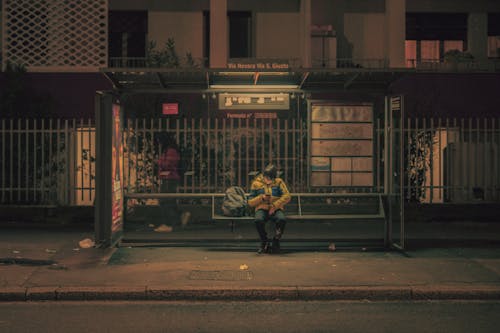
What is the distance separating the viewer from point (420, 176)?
1561 centimetres

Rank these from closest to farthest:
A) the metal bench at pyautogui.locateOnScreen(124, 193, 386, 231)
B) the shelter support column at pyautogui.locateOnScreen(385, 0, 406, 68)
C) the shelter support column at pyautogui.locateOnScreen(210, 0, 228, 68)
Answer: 1. the metal bench at pyautogui.locateOnScreen(124, 193, 386, 231)
2. the shelter support column at pyautogui.locateOnScreen(210, 0, 228, 68)
3. the shelter support column at pyautogui.locateOnScreen(385, 0, 406, 68)

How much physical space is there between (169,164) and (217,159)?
961mm

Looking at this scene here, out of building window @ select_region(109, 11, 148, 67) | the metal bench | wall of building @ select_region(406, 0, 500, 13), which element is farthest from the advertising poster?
wall of building @ select_region(406, 0, 500, 13)

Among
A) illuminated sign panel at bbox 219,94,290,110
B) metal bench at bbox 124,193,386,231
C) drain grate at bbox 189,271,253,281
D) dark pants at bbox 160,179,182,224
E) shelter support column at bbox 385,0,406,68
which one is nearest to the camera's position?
drain grate at bbox 189,271,253,281

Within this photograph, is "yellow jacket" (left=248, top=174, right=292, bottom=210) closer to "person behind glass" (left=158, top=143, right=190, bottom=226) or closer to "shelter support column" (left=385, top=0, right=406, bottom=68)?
"person behind glass" (left=158, top=143, right=190, bottom=226)

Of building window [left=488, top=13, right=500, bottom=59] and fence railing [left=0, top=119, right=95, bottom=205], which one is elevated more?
building window [left=488, top=13, right=500, bottom=59]

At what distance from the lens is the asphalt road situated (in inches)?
280

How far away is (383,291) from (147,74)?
17.0 ft

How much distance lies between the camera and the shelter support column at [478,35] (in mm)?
20500

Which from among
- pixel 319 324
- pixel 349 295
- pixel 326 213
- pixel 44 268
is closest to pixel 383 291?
pixel 349 295

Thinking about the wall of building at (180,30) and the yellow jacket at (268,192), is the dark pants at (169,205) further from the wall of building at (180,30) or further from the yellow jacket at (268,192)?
the wall of building at (180,30)

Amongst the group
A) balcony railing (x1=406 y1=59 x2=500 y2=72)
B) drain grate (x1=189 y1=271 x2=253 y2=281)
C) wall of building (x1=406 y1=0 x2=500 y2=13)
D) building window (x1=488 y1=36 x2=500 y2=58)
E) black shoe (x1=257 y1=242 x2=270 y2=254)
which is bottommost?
drain grate (x1=189 y1=271 x2=253 y2=281)

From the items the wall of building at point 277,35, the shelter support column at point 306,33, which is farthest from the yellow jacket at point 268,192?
the wall of building at point 277,35

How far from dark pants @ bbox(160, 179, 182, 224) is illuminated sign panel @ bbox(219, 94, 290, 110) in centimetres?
193
